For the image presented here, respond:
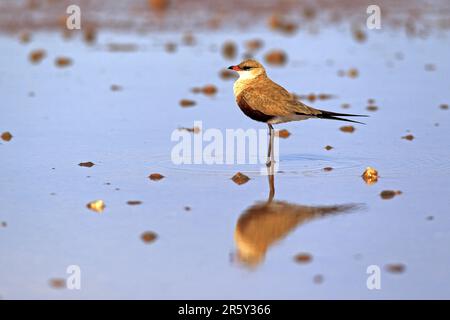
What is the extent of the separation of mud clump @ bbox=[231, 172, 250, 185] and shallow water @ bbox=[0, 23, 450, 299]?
0.08m

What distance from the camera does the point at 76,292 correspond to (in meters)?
4.75

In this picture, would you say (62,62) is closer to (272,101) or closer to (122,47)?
(122,47)

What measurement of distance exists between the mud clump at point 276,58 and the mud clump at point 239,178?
6.10 metres

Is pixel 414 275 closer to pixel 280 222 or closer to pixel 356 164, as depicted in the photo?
pixel 280 222

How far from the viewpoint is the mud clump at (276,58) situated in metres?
13.0

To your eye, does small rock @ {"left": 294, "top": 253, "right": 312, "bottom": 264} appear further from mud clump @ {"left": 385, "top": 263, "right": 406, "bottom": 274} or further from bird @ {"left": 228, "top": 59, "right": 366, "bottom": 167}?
bird @ {"left": 228, "top": 59, "right": 366, "bottom": 167}

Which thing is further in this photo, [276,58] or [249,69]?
[276,58]

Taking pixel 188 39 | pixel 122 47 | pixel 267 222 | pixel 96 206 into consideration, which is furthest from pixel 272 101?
A: pixel 188 39

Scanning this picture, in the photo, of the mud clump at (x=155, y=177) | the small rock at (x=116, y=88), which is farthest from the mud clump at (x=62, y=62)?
the mud clump at (x=155, y=177)

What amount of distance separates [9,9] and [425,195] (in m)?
12.5

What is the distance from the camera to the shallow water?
16.3ft

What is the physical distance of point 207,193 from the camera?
6.68 m

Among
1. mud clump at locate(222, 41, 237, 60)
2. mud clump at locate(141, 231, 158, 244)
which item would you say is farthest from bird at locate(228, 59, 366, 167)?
mud clump at locate(222, 41, 237, 60)

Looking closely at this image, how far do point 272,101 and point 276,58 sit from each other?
566 centimetres
